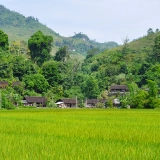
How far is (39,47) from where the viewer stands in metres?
65.8

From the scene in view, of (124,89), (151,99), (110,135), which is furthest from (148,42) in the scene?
(110,135)

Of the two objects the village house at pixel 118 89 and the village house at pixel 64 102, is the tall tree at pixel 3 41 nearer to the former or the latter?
the village house at pixel 64 102

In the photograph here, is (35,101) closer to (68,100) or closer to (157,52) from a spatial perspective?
(68,100)

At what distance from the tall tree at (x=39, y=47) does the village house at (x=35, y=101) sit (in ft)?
54.8

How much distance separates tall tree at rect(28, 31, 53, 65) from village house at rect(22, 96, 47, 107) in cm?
1671

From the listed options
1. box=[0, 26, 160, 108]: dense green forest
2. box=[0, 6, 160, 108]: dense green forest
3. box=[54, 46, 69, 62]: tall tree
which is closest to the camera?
box=[0, 6, 160, 108]: dense green forest

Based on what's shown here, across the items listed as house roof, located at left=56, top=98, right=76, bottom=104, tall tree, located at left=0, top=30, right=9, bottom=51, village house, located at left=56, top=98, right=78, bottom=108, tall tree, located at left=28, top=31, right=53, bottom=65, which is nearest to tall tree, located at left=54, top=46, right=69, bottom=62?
tall tree, located at left=28, top=31, right=53, bottom=65

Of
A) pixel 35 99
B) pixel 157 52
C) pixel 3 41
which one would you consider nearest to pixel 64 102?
pixel 35 99

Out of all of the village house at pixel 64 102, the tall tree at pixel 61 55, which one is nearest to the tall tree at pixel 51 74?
the village house at pixel 64 102

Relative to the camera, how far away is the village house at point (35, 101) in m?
49.6

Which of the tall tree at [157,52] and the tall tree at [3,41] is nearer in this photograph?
the tall tree at [3,41]

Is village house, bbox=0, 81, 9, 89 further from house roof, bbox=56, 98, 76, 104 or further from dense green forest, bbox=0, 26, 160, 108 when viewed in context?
house roof, bbox=56, 98, 76, 104

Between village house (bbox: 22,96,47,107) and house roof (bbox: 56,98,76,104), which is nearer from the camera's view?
village house (bbox: 22,96,47,107)

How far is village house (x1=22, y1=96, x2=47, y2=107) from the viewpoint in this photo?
49628mm
